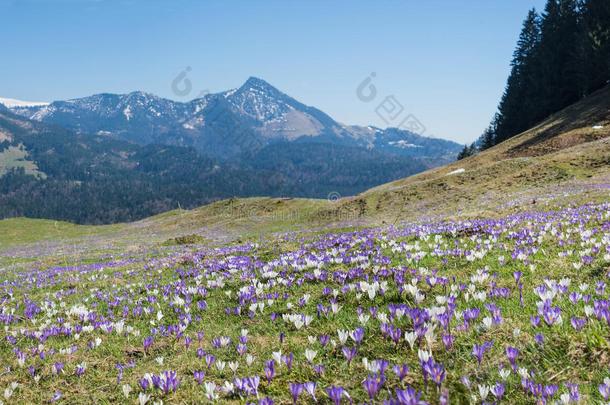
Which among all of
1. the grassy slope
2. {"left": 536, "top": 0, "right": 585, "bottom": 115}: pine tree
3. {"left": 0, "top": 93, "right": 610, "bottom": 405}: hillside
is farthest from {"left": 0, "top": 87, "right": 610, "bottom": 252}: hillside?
{"left": 536, "top": 0, "right": 585, "bottom": 115}: pine tree

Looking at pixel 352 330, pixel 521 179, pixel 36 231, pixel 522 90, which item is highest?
pixel 522 90

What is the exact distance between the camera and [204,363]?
458 cm

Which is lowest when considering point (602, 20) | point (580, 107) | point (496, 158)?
point (496, 158)

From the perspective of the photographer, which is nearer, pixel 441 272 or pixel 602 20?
pixel 441 272

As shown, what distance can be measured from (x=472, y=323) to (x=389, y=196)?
42.1 m

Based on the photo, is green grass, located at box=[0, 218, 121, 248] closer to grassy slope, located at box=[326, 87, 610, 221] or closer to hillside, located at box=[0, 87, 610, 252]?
hillside, located at box=[0, 87, 610, 252]

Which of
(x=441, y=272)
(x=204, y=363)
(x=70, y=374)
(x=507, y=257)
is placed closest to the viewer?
(x=204, y=363)

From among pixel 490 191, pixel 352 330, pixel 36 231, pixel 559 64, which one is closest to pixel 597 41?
pixel 559 64

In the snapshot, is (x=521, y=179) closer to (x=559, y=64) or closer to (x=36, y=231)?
(x=559, y=64)

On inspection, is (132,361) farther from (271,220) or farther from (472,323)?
(271,220)

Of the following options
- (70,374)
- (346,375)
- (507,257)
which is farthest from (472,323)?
(70,374)

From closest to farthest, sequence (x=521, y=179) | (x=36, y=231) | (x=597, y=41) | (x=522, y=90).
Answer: (x=521, y=179) < (x=597, y=41) < (x=36, y=231) < (x=522, y=90)

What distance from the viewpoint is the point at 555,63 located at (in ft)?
255

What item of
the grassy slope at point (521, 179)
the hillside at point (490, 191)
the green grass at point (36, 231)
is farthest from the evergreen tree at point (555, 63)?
the green grass at point (36, 231)
